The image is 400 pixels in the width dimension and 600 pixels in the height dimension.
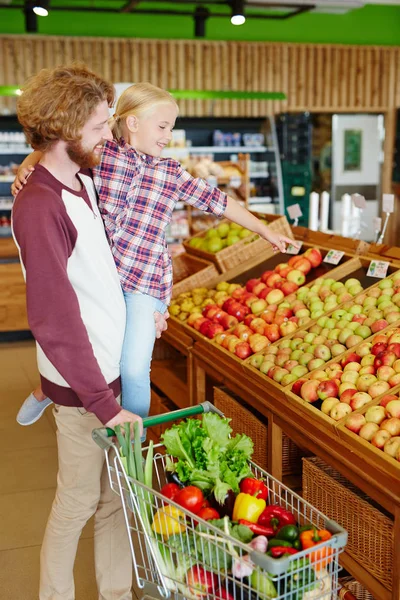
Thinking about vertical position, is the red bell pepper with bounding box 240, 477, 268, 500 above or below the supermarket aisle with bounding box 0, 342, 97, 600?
above

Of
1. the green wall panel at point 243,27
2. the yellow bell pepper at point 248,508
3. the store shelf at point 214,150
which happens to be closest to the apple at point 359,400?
the yellow bell pepper at point 248,508

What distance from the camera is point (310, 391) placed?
272 centimetres

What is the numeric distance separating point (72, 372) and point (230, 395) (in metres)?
1.87

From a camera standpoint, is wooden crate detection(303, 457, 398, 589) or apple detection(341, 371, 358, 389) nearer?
wooden crate detection(303, 457, 398, 589)

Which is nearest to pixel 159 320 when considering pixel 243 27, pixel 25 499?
pixel 25 499

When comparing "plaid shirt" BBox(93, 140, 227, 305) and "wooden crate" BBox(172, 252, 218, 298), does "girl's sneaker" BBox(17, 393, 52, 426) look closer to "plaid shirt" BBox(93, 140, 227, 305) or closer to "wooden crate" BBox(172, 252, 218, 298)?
"plaid shirt" BBox(93, 140, 227, 305)

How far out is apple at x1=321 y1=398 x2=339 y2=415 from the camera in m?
2.59

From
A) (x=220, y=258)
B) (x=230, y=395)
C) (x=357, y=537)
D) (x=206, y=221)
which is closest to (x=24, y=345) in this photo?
(x=206, y=221)

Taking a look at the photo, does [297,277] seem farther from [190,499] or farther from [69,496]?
[190,499]

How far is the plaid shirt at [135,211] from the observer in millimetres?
2543

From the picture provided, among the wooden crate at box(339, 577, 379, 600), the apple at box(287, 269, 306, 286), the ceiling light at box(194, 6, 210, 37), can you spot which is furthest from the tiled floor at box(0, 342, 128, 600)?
the ceiling light at box(194, 6, 210, 37)

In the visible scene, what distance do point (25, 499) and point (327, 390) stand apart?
5.78 feet

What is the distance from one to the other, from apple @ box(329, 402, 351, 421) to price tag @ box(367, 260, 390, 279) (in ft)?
3.67

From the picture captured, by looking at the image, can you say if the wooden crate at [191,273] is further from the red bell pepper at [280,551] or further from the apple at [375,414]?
the red bell pepper at [280,551]
